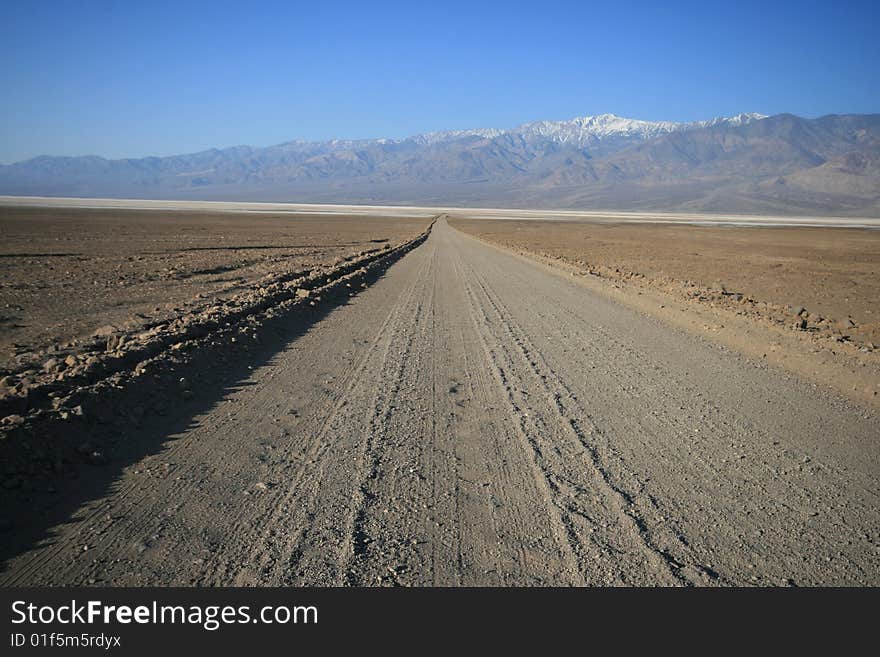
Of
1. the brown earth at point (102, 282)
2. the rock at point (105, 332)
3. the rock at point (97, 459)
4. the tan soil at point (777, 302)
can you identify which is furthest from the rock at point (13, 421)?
the tan soil at point (777, 302)

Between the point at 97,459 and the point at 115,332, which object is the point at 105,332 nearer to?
the point at 115,332

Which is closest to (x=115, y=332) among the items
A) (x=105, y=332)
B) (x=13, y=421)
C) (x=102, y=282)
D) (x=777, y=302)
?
(x=105, y=332)

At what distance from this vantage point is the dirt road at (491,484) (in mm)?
3537

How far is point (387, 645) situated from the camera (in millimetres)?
2928

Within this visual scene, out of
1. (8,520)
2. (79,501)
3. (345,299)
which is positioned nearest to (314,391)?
(79,501)

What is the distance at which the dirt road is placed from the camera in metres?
3.54

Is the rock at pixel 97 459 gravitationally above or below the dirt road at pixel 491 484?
above

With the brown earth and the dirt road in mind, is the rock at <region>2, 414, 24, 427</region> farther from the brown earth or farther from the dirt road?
the brown earth

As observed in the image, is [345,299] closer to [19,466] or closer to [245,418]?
[245,418]

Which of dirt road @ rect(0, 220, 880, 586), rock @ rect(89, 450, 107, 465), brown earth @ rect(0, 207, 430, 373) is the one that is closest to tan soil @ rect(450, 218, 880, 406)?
dirt road @ rect(0, 220, 880, 586)

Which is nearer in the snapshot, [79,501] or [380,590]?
[380,590]

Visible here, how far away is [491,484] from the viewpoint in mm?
4660

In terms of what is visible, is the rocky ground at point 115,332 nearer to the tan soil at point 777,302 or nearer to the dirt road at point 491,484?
the dirt road at point 491,484

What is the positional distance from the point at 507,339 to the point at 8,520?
25.5ft
